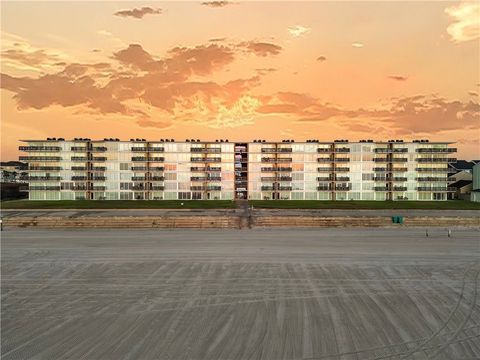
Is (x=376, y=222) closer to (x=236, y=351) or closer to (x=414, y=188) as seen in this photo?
(x=236, y=351)

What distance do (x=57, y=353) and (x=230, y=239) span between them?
94.4 feet

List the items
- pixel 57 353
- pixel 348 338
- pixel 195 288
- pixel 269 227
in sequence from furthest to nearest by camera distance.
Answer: pixel 269 227 → pixel 195 288 → pixel 348 338 → pixel 57 353

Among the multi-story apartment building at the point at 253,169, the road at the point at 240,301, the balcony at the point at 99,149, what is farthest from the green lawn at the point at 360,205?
the balcony at the point at 99,149

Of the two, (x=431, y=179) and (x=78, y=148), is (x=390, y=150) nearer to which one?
(x=431, y=179)

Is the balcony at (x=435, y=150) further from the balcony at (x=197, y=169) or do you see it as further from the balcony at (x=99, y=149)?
the balcony at (x=99, y=149)

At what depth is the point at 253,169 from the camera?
10131 cm

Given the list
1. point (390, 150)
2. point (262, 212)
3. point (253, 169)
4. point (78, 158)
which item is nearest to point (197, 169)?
point (253, 169)

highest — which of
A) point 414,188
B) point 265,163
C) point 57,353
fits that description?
point 265,163

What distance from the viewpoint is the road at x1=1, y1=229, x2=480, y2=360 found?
57.1ft

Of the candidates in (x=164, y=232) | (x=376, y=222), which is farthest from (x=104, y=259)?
(x=376, y=222)

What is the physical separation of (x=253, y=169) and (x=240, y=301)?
7888cm

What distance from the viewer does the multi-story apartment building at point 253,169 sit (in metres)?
99.0

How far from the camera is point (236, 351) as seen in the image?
16.9 metres

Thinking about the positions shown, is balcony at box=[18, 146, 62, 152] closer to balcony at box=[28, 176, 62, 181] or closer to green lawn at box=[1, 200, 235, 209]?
balcony at box=[28, 176, 62, 181]
